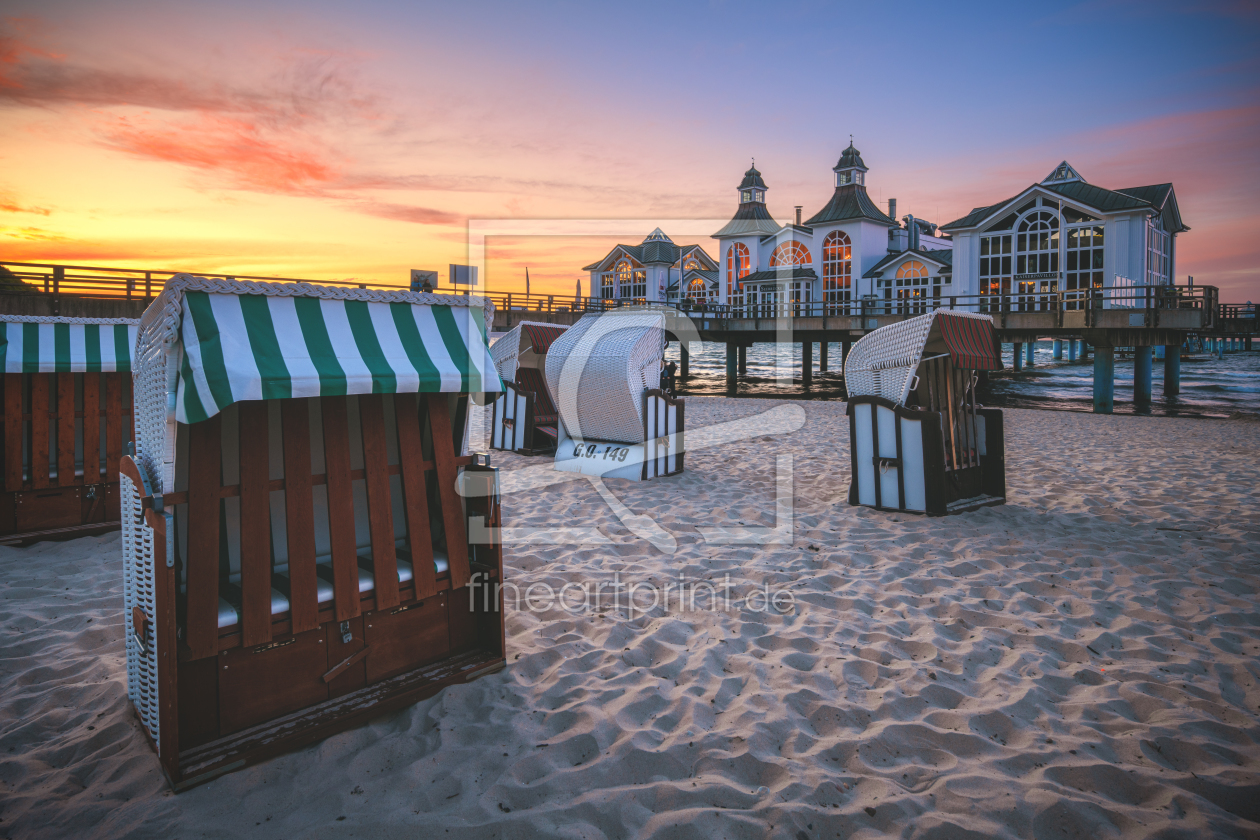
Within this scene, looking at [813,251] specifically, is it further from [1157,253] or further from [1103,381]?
[1103,381]

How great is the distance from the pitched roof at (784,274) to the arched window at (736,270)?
2.22 feet

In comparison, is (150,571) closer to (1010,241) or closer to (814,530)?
(814,530)

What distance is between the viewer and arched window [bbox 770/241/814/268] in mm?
38062

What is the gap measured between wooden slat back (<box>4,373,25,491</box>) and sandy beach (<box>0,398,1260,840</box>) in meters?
0.66

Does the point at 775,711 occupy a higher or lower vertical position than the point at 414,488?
lower

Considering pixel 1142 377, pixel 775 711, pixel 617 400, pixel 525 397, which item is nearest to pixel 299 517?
pixel 775 711

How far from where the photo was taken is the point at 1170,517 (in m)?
6.38

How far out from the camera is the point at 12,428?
17.7ft

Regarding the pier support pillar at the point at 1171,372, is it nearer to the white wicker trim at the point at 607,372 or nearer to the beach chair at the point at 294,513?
the white wicker trim at the point at 607,372

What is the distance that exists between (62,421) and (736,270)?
1533 inches

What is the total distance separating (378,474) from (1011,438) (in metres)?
12.4

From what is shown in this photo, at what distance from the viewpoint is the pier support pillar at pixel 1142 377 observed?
21.2m

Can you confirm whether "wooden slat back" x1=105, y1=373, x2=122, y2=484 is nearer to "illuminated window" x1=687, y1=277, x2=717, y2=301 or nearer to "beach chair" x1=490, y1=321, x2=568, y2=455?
"beach chair" x1=490, y1=321, x2=568, y2=455

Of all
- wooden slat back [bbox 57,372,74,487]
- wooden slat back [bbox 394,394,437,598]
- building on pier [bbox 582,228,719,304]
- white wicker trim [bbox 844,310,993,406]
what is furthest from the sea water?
wooden slat back [bbox 394,394,437,598]
